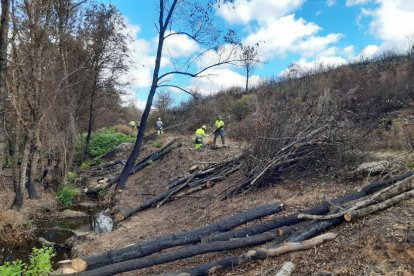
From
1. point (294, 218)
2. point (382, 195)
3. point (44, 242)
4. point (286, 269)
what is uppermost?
point (382, 195)

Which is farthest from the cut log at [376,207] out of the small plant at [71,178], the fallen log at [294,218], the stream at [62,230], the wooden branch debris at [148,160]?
the small plant at [71,178]

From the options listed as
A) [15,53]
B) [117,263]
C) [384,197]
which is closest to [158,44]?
[15,53]

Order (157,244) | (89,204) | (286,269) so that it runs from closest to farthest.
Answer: (286,269) → (157,244) → (89,204)

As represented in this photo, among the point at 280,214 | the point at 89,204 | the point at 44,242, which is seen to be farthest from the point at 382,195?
the point at 89,204

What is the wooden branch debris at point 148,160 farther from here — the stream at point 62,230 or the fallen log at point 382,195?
the fallen log at point 382,195

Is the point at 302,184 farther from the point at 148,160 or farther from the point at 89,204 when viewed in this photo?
the point at 148,160

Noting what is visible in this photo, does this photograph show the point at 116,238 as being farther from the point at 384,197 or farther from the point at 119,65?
the point at 119,65

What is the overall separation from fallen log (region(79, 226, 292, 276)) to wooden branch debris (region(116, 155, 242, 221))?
6102 millimetres

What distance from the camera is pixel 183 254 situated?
21.6 feet

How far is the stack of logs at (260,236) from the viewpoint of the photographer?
19.1ft

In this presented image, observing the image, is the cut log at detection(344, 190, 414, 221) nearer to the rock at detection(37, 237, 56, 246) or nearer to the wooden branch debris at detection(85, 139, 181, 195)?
the rock at detection(37, 237, 56, 246)

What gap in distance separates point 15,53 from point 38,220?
5.70 m

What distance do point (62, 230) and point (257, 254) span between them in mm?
8488

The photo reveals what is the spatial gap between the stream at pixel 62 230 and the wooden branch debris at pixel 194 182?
0.92 metres
